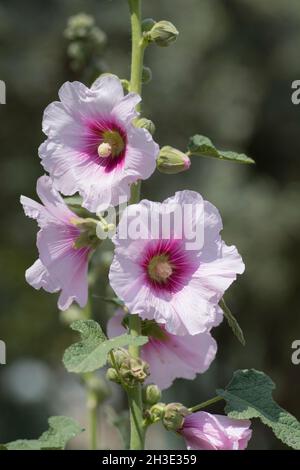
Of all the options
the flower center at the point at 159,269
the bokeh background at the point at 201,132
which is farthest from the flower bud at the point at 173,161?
the bokeh background at the point at 201,132

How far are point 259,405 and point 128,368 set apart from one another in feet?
0.82

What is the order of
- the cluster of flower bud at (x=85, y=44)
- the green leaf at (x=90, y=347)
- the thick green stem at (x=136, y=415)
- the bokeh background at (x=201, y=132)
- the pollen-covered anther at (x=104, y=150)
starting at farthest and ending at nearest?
the bokeh background at (x=201, y=132) < the cluster of flower bud at (x=85, y=44) < the pollen-covered anther at (x=104, y=150) < the thick green stem at (x=136, y=415) < the green leaf at (x=90, y=347)

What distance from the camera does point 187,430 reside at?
5.55 ft

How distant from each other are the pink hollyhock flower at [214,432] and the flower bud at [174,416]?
3 cm

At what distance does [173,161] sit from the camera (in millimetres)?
1706

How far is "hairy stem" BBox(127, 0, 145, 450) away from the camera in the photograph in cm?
164

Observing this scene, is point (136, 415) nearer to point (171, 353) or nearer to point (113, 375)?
point (113, 375)

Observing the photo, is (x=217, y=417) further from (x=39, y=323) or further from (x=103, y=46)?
(x=39, y=323)

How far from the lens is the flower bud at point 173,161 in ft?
5.58

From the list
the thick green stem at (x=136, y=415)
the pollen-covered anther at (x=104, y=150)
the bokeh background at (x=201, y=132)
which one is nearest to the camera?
the thick green stem at (x=136, y=415)

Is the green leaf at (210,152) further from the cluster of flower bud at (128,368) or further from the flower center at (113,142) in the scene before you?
the cluster of flower bud at (128,368)

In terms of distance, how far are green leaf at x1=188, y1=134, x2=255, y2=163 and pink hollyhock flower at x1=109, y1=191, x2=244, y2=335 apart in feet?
0.40

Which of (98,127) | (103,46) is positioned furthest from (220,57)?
(98,127)

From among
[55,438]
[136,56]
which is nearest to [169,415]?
[55,438]
